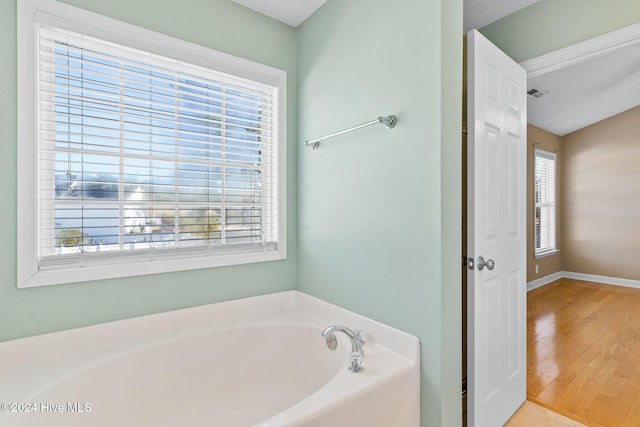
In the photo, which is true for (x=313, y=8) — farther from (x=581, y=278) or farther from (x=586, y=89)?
(x=581, y=278)

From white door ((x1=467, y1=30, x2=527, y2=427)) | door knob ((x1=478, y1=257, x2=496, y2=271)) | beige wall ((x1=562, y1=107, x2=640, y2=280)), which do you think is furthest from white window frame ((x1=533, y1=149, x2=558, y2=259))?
door knob ((x1=478, y1=257, x2=496, y2=271))

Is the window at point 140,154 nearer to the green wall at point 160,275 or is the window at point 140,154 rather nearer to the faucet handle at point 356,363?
the green wall at point 160,275

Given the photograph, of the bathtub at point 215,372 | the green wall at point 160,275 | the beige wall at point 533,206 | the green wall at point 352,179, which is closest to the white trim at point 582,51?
the green wall at point 352,179

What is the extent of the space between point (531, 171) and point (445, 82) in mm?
4563

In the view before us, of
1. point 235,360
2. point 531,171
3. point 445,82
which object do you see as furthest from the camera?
point 531,171

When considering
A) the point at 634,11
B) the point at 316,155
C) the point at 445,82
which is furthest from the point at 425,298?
the point at 634,11

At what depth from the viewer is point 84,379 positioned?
4.47ft

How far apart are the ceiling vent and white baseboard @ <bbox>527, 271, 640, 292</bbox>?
8.97 feet

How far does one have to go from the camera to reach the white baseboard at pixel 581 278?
495 cm

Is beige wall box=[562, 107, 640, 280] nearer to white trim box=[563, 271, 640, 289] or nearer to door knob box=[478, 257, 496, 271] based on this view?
white trim box=[563, 271, 640, 289]

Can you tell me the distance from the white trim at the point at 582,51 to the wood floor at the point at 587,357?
2.06m

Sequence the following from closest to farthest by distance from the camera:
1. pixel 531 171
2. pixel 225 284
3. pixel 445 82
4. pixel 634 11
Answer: pixel 445 82 → pixel 634 11 → pixel 225 284 → pixel 531 171

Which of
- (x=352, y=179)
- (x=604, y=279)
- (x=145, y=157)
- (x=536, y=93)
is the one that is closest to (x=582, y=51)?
(x=352, y=179)

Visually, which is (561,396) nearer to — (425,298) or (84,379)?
(425,298)
